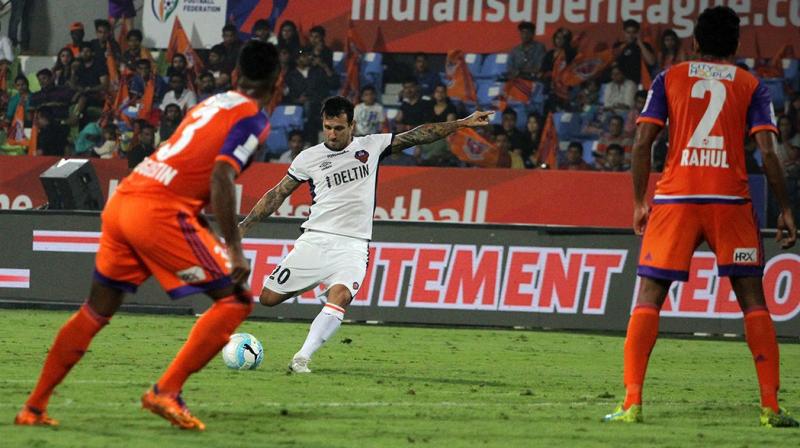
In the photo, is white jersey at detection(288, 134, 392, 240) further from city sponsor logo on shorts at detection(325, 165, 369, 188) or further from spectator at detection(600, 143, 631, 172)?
spectator at detection(600, 143, 631, 172)

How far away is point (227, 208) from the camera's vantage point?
6863mm

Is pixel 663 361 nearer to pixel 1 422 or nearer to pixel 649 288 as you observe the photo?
pixel 649 288

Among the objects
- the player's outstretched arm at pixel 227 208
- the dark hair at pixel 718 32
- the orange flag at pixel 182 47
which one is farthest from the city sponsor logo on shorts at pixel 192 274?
the orange flag at pixel 182 47

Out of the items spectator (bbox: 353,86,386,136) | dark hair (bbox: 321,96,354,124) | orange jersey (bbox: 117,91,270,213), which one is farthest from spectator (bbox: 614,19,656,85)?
orange jersey (bbox: 117,91,270,213)

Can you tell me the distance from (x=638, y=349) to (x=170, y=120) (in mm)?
15068

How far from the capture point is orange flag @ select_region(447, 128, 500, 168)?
20297 millimetres

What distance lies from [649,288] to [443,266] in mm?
8143

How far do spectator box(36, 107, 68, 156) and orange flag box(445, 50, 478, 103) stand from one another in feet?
20.5

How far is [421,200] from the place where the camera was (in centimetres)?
1945

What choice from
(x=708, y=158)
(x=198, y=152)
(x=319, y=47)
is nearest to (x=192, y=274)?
(x=198, y=152)

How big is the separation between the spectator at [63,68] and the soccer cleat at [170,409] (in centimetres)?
1662

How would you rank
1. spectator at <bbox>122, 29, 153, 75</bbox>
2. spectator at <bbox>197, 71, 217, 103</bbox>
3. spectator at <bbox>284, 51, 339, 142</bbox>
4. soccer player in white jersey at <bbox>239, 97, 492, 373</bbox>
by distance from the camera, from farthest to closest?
spectator at <bbox>122, 29, 153, 75</bbox>, spectator at <bbox>197, 71, 217, 103</bbox>, spectator at <bbox>284, 51, 339, 142</bbox>, soccer player in white jersey at <bbox>239, 97, 492, 373</bbox>

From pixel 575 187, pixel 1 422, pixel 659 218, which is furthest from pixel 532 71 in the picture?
pixel 1 422

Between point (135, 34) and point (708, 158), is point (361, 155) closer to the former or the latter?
point (708, 158)
